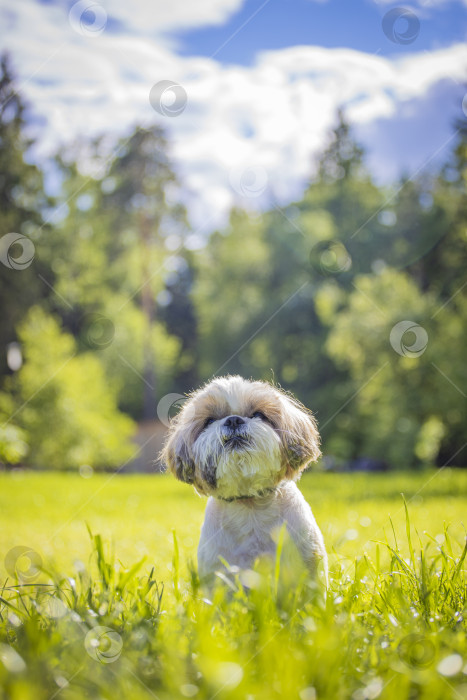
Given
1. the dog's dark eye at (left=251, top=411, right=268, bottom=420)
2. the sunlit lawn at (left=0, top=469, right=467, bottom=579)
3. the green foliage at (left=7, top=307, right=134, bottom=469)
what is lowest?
the green foliage at (left=7, top=307, right=134, bottom=469)

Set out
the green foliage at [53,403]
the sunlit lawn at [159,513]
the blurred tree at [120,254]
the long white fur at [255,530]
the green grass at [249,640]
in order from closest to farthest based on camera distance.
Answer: the green grass at [249,640] → the long white fur at [255,530] → the sunlit lawn at [159,513] → the green foliage at [53,403] → the blurred tree at [120,254]

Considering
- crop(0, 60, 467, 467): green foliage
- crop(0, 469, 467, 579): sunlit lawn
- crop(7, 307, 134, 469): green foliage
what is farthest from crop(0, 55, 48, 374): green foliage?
crop(0, 469, 467, 579): sunlit lawn

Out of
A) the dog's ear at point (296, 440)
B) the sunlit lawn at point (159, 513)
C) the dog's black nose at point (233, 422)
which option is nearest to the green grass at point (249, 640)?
the sunlit lawn at point (159, 513)

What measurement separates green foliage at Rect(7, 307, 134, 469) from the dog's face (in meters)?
20.9

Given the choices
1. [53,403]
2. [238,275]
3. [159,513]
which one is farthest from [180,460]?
[238,275]

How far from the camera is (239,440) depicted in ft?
11.2

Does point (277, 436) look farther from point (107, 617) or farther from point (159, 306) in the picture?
point (159, 306)

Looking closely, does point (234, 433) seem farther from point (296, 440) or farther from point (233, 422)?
point (296, 440)

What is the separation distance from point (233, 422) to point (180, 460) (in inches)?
18.7

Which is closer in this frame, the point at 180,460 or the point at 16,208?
the point at 180,460

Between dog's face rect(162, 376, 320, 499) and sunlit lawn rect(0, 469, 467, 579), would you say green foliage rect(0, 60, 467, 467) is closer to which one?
sunlit lawn rect(0, 469, 467, 579)

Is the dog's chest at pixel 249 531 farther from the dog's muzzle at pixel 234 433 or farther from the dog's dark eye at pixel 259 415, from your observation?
the dog's dark eye at pixel 259 415

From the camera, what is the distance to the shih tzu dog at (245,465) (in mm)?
3219

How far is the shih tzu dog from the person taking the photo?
127 inches
